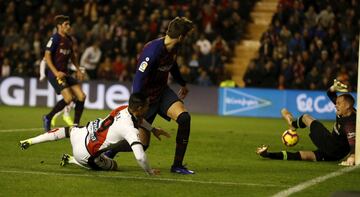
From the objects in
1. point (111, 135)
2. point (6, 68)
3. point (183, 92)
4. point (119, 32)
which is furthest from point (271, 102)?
point (111, 135)

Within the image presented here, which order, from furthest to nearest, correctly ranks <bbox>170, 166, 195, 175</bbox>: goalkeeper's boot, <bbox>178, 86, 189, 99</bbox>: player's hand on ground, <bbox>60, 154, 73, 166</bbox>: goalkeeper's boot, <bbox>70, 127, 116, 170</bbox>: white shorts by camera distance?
<bbox>178, 86, 189, 99</bbox>: player's hand on ground < <bbox>60, 154, 73, 166</bbox>: goalkeeper's boot < <bbox>170, 166, 195, 175</bbox>: goalkeeper's boot < <bbox>70, 127, 116, 170</bbox>: white shorts

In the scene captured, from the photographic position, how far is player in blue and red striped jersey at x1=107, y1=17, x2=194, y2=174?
1072 centimetres

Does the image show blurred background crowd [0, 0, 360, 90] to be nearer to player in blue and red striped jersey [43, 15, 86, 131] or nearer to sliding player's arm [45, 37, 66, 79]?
player in blue and red striped jersey [43, 15, 86, 131]

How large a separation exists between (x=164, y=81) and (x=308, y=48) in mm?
15891

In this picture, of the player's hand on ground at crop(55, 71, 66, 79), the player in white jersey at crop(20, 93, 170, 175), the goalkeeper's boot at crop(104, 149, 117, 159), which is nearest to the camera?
the player in white jersey at crop(20, 93, 170, 175)

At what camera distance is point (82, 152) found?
34.9ft

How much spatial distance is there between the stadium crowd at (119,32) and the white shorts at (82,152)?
15.5m

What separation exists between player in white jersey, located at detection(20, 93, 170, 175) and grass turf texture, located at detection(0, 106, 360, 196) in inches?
7.4

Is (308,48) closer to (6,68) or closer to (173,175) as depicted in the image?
(6,68)

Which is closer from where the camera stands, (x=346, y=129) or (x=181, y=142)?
(x=181, y=142)

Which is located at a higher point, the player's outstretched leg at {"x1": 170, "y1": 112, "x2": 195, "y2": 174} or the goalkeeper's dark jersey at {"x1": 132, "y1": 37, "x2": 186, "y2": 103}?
the goalkeeper's dark jersey at {"x1": 132, "y1": 37, "x2": 186, "y2": 103}

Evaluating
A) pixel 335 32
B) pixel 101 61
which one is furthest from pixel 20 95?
pixel 335 32

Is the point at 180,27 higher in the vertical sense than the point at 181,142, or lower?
higher

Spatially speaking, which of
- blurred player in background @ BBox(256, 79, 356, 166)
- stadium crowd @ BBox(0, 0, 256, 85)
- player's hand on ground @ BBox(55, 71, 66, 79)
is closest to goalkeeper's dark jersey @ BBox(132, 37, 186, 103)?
blurred player in background @ BBox(256, 79, 356, 166)
